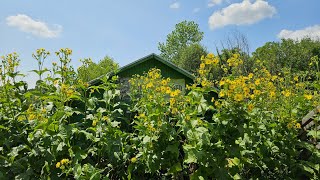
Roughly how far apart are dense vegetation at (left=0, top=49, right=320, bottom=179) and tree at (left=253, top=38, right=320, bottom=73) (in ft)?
82.7

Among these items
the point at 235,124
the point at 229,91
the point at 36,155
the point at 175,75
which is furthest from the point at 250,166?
the point at 175,75

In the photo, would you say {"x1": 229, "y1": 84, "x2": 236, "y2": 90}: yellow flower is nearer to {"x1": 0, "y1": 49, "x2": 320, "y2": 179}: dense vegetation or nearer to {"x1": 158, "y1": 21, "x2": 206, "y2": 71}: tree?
{"x1": 0, "y1": 49, "x2": 320, "y2": 179}: dense vegetation

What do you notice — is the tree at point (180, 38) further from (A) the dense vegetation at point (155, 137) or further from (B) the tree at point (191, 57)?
(A) the dense vegetation at point (155, 137)

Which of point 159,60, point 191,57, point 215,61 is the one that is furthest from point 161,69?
point 191,57

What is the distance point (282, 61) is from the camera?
92.4ft

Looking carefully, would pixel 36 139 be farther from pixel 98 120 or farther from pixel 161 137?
pixel 161 137

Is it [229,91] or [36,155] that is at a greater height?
[229,91]

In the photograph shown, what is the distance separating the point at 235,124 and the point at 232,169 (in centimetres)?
34

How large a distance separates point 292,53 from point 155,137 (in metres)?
28.1

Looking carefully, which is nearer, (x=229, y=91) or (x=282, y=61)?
(x=229, y=91)

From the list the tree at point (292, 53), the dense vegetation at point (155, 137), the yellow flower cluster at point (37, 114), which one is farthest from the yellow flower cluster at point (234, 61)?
the tree at point (292, 53)

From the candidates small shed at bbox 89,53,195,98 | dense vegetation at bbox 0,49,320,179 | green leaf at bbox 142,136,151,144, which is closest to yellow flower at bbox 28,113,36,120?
dense vegetation at bbox 0,49,320,179

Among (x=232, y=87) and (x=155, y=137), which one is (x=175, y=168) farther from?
(x=232, y=87)

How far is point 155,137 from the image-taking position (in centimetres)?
241
